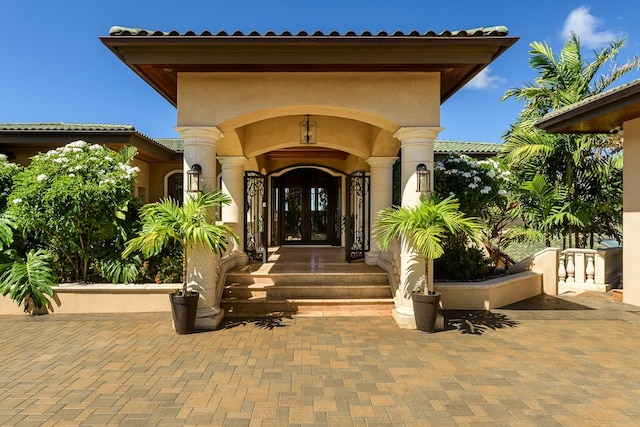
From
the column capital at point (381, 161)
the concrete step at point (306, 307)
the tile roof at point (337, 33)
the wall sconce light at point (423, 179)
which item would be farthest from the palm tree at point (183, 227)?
the column capital at point (381, 161)

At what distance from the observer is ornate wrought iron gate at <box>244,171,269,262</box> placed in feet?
29.8

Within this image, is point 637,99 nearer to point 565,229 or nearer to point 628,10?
point 565,229

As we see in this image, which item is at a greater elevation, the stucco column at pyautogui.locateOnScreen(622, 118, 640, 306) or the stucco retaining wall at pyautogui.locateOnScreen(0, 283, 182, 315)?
the stucco column at pyautogui.locateOnScreen(622, 118, 640, 306)

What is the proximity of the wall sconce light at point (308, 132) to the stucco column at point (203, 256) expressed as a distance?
229cm

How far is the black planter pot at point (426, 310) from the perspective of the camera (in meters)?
5.39

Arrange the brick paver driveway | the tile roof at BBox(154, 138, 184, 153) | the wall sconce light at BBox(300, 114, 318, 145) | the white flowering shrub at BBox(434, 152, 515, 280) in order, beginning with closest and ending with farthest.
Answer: the brick paver driveway
the white flowering shrub at BBox(434, 152, 515, 280)
the wall sconce light at BBox(300, 114, 318, 145)
the tile roof at BBox(154, 138, 184, 153)

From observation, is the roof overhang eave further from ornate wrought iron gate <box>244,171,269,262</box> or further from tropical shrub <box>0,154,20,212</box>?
tropical shrub <box>0,154,20,212</box>

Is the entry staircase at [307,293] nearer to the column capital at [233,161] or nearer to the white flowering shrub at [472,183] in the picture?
the white flowering shrub at [472,183]

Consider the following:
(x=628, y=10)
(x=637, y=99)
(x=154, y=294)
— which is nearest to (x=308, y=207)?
(x=154, y=294)

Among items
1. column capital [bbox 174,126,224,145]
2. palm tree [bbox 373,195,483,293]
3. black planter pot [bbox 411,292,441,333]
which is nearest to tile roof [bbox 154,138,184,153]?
column capital [bbox 174,126,224,145]

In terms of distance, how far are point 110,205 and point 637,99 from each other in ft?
31.0

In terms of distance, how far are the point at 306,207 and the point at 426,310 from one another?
865 centimetres

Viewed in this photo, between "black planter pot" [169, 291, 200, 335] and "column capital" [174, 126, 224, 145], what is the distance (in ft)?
8.30

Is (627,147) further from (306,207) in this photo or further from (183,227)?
(306,207)
